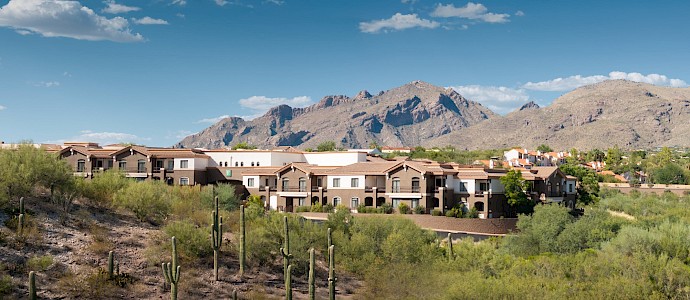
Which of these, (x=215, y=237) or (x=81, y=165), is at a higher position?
(x=81, y=165)

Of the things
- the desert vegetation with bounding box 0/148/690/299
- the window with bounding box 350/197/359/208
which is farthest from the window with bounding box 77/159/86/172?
the window with bounding box 350/197/359/208

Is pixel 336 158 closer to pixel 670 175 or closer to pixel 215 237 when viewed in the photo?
pixel 215 237

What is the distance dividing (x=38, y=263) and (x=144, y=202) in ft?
33.2

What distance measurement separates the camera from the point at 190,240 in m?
36.0

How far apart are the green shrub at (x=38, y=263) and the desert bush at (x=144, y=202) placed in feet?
30.4

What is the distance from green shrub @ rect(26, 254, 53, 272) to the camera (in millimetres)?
30297

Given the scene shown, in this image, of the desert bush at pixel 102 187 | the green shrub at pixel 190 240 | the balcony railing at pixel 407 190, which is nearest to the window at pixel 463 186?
the balcony railing at pixel 407 190

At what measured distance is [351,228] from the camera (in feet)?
143

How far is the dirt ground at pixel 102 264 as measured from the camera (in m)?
30.0

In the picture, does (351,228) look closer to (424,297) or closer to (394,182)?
(424,297)

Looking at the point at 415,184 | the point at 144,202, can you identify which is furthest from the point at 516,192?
the point at 144,202

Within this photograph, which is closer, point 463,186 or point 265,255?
point 265,255

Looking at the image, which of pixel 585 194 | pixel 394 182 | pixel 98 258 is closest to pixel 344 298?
pixel 98 258

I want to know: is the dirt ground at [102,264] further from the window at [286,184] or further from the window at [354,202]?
the window at [286,184]
